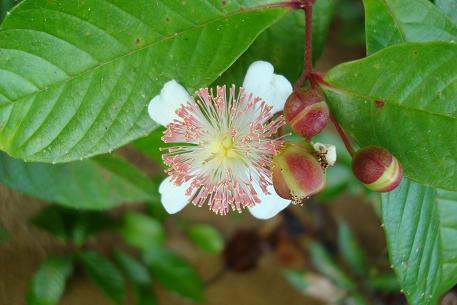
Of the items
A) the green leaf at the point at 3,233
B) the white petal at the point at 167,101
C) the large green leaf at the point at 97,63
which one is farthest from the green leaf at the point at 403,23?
the green leaf at the point at 3,233

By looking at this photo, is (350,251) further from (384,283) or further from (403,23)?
(403,23)

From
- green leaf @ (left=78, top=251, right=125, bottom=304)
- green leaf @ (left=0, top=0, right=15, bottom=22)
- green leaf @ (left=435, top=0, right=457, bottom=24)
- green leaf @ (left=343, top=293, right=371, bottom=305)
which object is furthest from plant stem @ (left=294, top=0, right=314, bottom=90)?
green leaf @ (left=343, top=293, right=371, bottom=305)

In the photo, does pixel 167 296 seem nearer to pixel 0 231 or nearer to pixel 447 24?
pixel 0 231

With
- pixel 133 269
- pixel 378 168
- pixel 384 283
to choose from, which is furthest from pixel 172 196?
pixel 384 283

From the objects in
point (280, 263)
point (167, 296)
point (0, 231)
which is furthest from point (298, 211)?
point (0, 231)

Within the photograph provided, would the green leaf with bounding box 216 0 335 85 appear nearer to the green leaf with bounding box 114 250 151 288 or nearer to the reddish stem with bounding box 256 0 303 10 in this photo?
the reddish stem with bounding box 256 0 303 10
